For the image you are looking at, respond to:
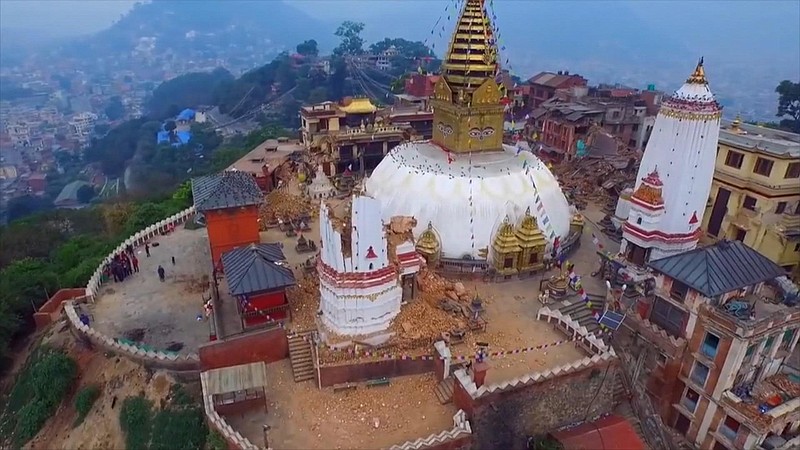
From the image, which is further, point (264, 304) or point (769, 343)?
point (264, 304)

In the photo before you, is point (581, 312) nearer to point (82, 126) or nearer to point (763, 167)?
point (763, 167)

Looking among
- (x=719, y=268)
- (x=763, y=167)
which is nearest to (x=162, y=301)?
(x=719, y=268)

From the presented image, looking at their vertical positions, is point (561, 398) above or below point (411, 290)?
below

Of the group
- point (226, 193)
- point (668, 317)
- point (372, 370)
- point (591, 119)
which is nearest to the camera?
point (372, 370)

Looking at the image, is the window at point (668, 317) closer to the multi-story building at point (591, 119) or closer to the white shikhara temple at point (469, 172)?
the white shikhara temple at point (469, 172)

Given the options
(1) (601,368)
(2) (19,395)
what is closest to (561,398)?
(1) (601,368)

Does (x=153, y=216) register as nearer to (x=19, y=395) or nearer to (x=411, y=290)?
(x=19, y=395)
